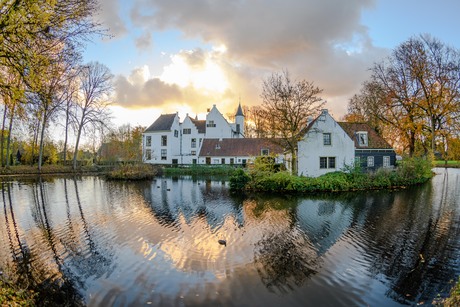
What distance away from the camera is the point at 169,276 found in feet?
22.7

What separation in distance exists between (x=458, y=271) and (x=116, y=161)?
3554 centimetres

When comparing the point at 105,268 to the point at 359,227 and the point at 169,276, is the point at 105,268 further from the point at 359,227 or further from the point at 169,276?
the point at 359,227

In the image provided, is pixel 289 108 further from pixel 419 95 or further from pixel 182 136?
pixel 182 136

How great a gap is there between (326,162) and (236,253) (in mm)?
21884

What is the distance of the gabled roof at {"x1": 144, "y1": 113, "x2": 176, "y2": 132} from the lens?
54125 mm

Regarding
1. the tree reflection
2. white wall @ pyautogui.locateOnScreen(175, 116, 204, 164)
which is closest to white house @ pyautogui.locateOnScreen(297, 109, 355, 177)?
the tree reflection

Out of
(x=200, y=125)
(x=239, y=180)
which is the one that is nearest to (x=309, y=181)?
(x=239, y=180)

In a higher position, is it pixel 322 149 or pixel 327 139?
pixel 327 139

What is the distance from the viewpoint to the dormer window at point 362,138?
3041cm

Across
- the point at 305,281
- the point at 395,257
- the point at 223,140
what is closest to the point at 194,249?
the point at 305,281

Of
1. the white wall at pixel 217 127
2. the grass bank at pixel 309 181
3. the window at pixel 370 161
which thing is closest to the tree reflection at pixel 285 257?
the grass bank at pixel 309 181

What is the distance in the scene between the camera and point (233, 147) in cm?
4778

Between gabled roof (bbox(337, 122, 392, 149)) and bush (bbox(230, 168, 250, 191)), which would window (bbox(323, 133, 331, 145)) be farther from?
bush (bbox(230, 168, 250, 191))

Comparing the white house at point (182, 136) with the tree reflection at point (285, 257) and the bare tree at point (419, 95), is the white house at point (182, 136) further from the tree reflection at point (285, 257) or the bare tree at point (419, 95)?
the tree reflection at point (285, 257)
